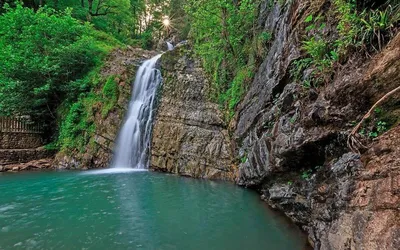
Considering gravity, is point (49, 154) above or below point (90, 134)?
below

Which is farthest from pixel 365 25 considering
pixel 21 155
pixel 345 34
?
pixel 21 155

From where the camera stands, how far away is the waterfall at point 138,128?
1062cm

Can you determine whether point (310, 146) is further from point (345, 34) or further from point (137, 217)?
point (137, 217)

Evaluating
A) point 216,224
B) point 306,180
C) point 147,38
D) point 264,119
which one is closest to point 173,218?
point 216,224

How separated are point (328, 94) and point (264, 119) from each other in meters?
2.70

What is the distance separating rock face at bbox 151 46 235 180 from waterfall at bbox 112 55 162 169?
18.3 inches

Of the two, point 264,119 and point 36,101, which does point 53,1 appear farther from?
point 264,119

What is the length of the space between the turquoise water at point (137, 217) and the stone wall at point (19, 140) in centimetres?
382

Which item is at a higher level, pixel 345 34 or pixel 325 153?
pixel 345 34

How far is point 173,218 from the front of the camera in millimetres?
4836

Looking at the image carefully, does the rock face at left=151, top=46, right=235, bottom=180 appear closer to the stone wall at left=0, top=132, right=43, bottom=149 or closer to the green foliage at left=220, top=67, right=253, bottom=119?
the green foliage at left=220, top=67, right=253, bottom=119

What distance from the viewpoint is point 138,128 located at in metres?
11.0

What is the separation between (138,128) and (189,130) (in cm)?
273

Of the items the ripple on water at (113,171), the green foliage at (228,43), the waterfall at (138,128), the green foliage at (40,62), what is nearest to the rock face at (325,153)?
the green foliage at (228,43)
